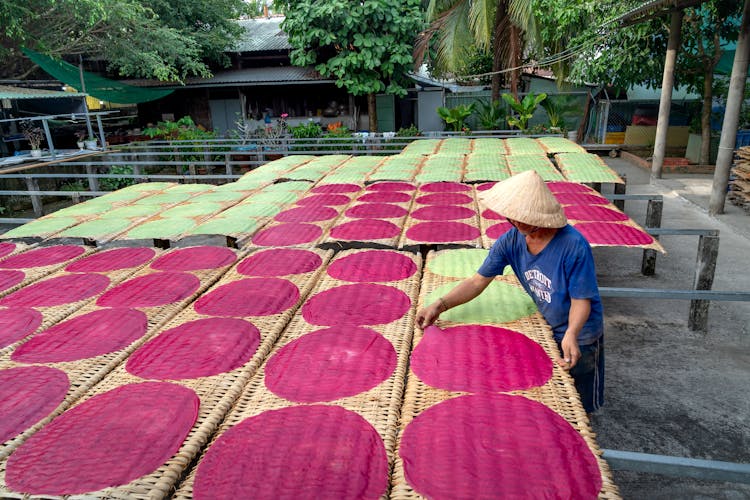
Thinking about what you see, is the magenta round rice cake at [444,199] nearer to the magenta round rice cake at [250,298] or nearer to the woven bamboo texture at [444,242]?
the woven bamboo texture at [444,242]

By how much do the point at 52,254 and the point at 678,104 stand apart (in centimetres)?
1762

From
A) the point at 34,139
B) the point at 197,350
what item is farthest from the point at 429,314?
the point at 34,139

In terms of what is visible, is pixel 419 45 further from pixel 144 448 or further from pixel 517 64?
pixel 144 448

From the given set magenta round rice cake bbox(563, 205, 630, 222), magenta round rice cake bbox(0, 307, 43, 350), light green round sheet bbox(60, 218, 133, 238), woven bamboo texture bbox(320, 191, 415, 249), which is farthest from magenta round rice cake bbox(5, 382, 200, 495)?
magenta round rice cake bbox(563, 205, 630, 222)

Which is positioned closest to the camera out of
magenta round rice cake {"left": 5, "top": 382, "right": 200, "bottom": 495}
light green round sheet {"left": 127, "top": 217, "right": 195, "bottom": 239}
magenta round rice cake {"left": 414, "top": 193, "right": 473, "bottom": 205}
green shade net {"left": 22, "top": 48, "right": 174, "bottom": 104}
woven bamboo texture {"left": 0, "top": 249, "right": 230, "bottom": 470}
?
magenta round rice cake {"left": 5, "top": 382, "right": 200, "bottom": 495}

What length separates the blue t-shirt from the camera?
8.74 feet

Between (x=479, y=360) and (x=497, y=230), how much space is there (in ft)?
8.06

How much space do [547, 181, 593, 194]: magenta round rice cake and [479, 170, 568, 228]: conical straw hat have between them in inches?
151

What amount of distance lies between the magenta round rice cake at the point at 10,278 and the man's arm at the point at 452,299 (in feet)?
11.0

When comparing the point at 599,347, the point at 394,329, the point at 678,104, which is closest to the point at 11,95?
the point at 394,329

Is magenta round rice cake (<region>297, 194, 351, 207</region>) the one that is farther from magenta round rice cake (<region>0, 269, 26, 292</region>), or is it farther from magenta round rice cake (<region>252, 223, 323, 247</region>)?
magenta round rice cake (<region>0, 269, 26, 292</region>)

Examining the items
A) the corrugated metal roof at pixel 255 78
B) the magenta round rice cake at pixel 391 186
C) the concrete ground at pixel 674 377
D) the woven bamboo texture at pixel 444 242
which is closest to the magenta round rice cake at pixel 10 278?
the woven bamboo texture at pixel 444 242

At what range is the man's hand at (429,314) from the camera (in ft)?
9.71

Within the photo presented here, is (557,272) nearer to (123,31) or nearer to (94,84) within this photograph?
(123,31)
